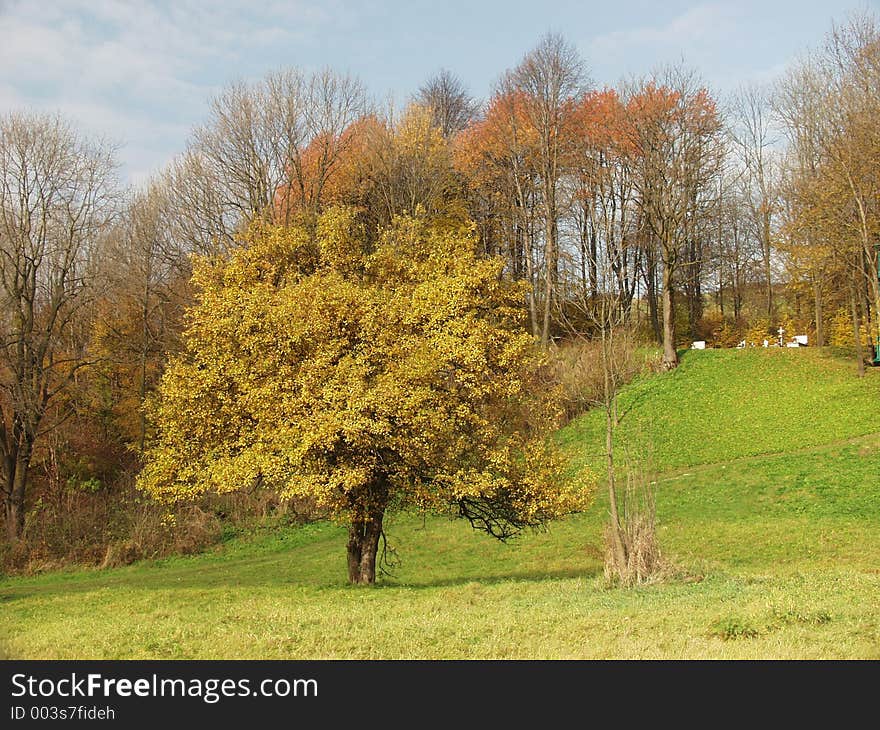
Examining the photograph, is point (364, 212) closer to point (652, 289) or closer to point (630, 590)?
point (652, 289)

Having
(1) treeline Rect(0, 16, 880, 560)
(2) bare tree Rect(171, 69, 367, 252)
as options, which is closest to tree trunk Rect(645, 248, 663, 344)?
(1) treeline Rect(0, 16, 880, 560)

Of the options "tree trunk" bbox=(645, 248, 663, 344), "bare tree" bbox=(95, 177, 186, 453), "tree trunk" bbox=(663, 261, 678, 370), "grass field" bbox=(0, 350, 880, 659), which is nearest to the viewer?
"grass field" bbox=(0, 350, 880, 659)

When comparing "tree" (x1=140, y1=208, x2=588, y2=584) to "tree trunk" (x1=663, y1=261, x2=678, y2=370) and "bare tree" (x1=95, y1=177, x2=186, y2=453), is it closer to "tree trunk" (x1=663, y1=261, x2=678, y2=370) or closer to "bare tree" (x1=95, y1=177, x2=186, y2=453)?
"bare tree" (x1=95, y1=177, x2=186, y2=453)

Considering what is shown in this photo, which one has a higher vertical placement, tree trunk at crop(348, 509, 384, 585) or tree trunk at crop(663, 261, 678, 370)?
tree trunk at crop(663, 261, 678, 370)

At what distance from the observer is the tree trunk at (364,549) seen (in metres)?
17.5

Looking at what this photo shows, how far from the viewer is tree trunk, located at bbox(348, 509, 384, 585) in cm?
1752

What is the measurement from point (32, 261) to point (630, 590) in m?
23.9

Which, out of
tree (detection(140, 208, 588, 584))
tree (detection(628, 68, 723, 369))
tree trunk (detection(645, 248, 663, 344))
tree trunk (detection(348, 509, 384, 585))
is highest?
tree (detection(628, 68, 723, 369))

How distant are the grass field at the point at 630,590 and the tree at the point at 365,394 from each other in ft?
6.15

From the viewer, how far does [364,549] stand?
1786 cm

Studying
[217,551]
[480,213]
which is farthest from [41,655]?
[480,213]

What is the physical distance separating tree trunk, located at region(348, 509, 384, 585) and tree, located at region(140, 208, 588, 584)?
0.15 feet

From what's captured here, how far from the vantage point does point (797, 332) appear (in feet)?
157

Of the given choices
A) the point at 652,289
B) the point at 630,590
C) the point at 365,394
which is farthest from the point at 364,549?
the point at 652,289
